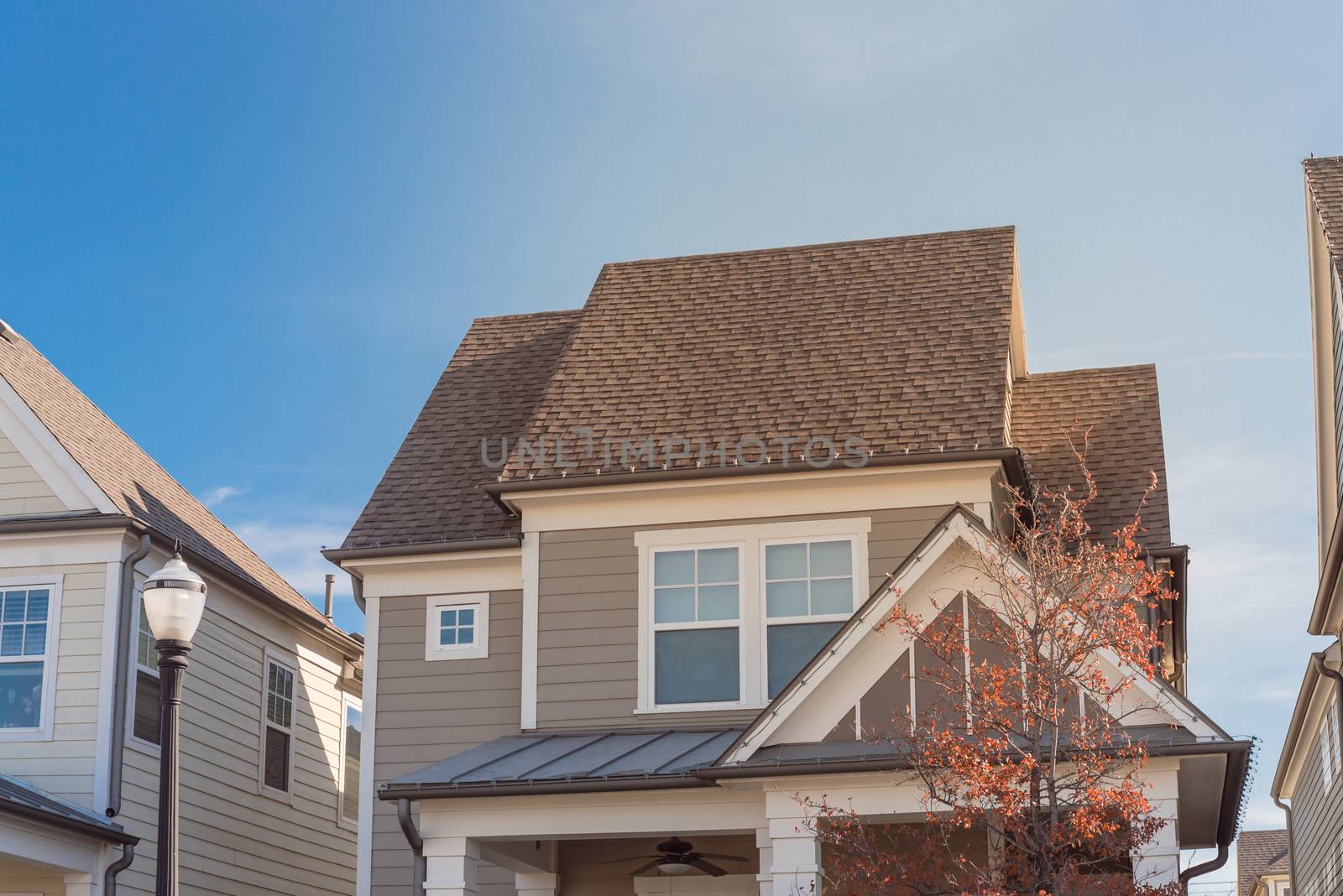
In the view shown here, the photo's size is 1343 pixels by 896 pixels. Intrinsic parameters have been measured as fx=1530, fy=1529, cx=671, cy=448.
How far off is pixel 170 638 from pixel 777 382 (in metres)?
8.61

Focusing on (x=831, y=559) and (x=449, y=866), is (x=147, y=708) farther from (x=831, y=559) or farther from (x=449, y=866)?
(x=831, y=559)

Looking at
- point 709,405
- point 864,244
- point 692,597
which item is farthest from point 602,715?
point 864,244

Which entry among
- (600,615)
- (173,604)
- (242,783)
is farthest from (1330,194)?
(242,783)

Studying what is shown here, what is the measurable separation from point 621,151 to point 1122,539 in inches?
396

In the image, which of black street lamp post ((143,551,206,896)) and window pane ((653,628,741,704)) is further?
window pane ((653,628,741,704))

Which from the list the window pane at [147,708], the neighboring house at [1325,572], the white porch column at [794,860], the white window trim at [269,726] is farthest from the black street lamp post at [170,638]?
the white window trim at [269,726]

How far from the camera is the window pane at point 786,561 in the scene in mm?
15016

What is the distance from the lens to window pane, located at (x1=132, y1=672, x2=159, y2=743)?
649 inches

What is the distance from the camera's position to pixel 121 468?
17969mm

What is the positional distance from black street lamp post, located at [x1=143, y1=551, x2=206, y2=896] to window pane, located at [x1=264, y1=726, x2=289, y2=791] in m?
10.9

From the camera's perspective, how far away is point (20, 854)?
14180 mm

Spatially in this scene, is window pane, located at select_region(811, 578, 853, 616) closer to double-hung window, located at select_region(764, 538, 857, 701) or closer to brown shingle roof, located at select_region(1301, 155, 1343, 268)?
double-hung window, located at select_region(764, 538, 857, 701)

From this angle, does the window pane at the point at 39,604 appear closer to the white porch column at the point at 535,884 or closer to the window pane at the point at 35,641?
the window pane at the point at 35,641

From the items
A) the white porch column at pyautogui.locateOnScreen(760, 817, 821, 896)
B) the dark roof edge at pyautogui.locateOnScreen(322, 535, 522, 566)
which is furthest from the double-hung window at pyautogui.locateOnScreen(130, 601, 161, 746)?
the white porch column at pyautogui.locateOnScreen(760, 817, 821, 896)
